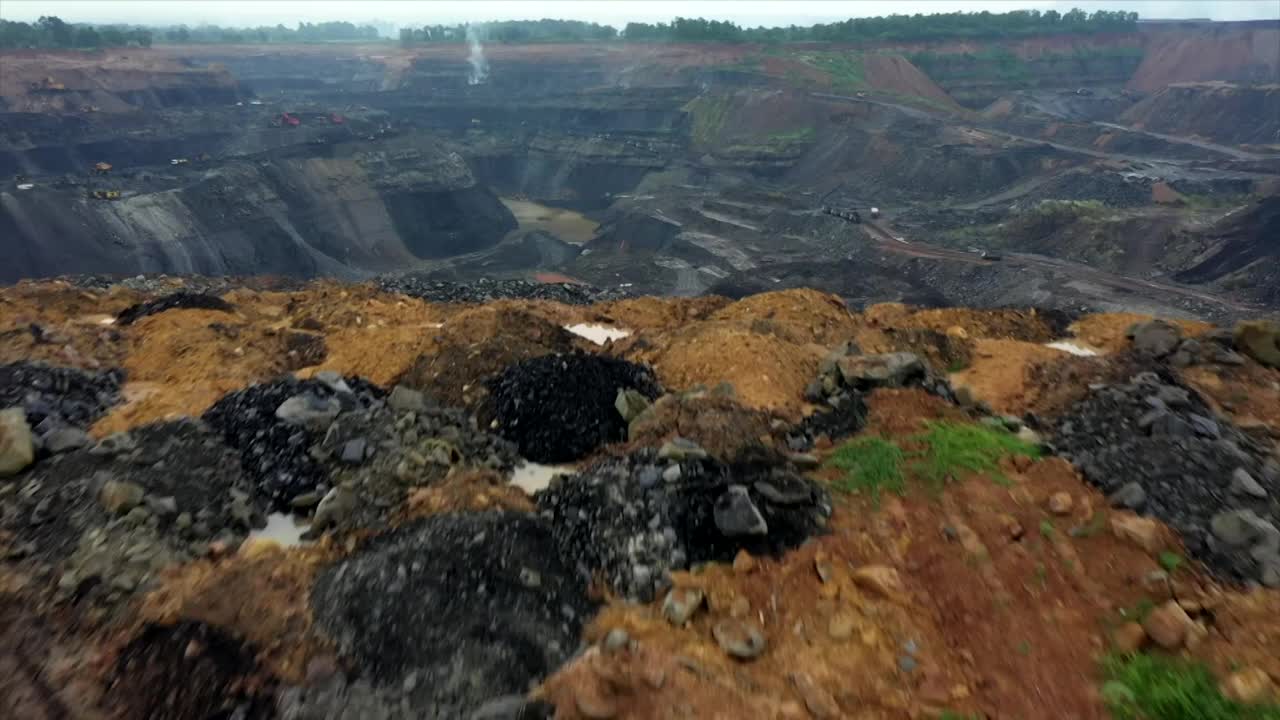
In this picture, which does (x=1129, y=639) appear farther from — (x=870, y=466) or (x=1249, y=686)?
(x=870, y=466)

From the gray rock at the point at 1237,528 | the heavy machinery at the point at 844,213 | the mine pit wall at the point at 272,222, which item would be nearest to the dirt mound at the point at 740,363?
the gray rock at the point at 1237,528

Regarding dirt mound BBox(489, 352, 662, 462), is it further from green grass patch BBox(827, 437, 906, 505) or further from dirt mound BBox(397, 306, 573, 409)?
green grass patch BBox(827, 437, 906, 505)

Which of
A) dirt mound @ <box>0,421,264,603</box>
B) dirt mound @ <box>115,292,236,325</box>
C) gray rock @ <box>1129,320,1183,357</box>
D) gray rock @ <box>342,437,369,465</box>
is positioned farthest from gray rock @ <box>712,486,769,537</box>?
dirt mound @ <box>115,292,236,325</box>

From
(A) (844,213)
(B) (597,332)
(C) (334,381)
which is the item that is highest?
(C) (334,381)

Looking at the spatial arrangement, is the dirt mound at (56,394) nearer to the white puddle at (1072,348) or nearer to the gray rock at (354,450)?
the gray rock at (354,450)

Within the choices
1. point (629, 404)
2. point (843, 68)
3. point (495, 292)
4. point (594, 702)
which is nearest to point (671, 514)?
point (594, 702)

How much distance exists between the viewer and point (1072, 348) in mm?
16188

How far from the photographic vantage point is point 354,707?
18.6 feet

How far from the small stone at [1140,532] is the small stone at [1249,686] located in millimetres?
1958

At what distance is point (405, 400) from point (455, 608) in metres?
4.98

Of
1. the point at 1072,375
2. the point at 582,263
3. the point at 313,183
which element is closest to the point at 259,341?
the point at 1072,375

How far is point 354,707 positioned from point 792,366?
8904 mm

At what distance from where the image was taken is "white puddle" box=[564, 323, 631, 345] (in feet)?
58.1

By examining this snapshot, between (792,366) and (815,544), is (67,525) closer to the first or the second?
(815,544)
